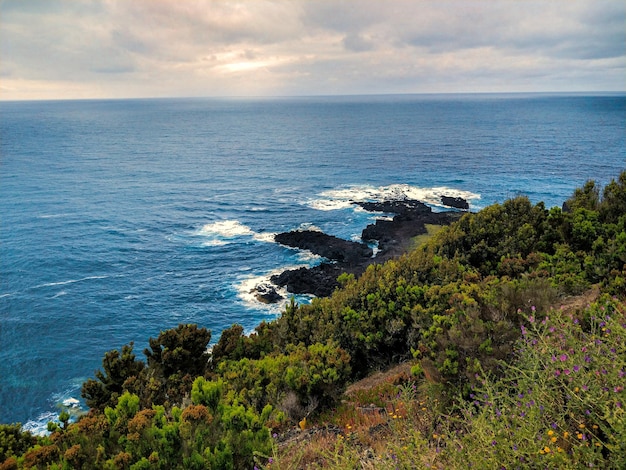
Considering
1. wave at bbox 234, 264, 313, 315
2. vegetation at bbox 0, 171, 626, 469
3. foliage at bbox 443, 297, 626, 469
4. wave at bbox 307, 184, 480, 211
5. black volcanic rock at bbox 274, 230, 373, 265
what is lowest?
wave at bbox 234, 264, 313, 315

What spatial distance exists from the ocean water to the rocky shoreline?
1864 millimetres

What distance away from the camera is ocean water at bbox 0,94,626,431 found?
32.9 metres

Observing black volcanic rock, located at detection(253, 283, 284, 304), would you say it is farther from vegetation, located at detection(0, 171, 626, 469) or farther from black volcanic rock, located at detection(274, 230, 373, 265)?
vegetation, located at detection(0, 171, 626, 469)

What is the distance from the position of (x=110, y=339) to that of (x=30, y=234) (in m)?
25.0

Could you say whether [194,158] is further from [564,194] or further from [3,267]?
[564,194]

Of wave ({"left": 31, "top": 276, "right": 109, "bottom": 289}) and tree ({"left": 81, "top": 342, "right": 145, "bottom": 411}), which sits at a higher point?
tree ({"left": 81, "top": 342, "right": 145, "bottom": 411})

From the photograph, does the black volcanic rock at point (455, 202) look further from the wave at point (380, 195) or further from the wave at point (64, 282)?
the wave at point (64, 282)

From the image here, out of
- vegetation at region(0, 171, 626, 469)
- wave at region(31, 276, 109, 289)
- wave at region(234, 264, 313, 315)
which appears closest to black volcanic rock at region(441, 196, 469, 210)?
wave at region(234, 264, 313, 315)

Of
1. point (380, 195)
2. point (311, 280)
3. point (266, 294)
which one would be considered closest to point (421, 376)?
point (266, 294)

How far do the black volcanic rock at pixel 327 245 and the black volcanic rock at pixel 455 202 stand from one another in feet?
60.2

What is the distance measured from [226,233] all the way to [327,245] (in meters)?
13.3

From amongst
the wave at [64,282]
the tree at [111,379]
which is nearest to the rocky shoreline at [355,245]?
the wave at [64,282]

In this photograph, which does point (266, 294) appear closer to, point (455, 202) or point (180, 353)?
point (180, 353)

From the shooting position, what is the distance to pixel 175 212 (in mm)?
59250
